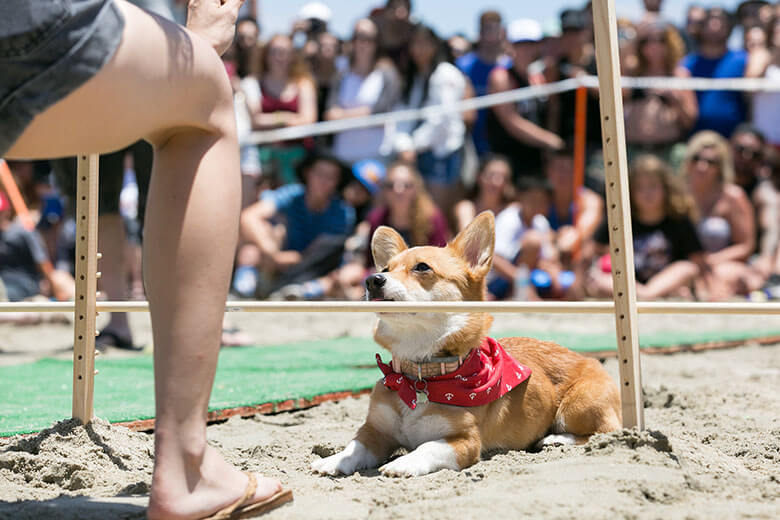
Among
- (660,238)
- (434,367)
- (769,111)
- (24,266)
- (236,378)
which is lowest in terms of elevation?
(236,378)

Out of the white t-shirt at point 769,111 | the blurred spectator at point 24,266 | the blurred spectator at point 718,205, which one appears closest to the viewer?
the blurred spectator at point 24,266

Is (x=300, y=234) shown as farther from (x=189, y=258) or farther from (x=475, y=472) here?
(x=189, y=258)

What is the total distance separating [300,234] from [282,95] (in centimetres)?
131

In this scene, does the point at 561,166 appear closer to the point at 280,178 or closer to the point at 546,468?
the point at 280,178

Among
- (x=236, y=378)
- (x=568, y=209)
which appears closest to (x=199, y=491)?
(x=236, y=378)

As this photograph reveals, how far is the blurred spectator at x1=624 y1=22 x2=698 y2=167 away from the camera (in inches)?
308

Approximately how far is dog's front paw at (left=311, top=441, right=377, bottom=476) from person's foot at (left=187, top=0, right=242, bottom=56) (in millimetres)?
1209

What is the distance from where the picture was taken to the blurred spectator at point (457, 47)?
8281 mm

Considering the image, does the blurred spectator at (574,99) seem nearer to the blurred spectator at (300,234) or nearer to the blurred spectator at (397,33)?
the blurred spectator at (397,33)

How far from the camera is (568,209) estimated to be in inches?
308

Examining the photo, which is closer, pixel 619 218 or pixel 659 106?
pixel 619 218

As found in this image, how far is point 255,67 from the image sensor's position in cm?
805

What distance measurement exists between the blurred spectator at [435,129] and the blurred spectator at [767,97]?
8.38 feet

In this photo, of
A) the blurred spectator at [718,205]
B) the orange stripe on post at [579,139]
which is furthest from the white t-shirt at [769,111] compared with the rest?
the orange stripe on post at [579,139]
